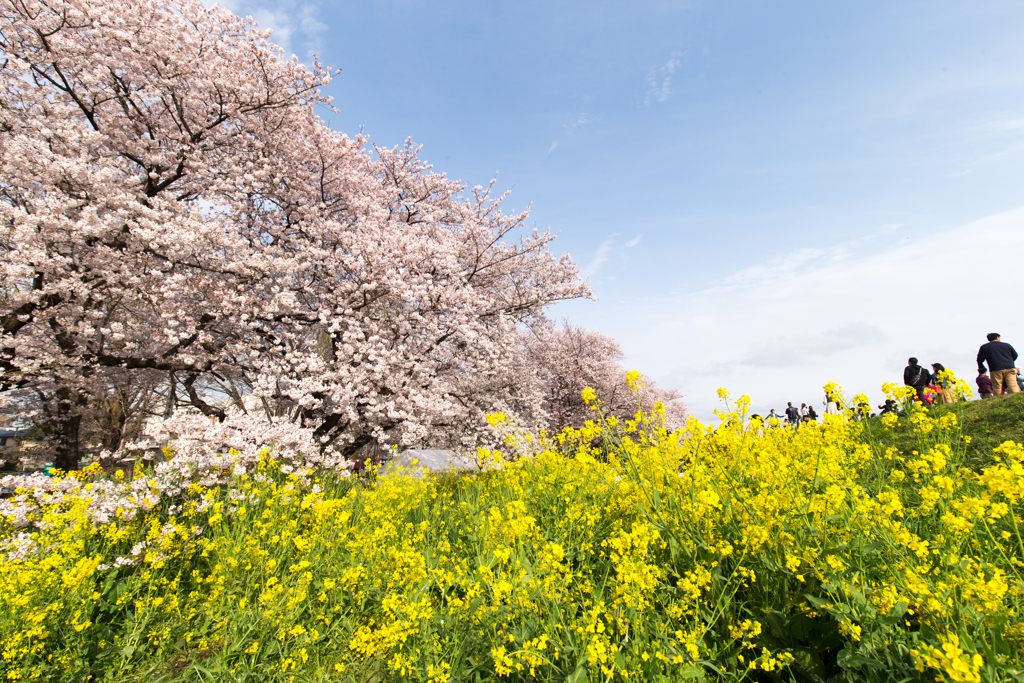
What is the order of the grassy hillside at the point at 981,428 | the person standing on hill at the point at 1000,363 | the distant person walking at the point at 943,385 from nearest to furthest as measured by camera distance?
the distant person walking at the point at 943,385 < the grassy hillside at the point at 981,428 < the person standing on hill at the point at 1000,363

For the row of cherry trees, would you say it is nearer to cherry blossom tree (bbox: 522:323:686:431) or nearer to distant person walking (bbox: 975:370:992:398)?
cherry blossom tree (bbox: 522:323:686:431)

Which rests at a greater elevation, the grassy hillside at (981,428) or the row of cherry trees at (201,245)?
the row of cherry trees at (201,245)

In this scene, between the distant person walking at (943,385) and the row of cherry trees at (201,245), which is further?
the row of cherry trees at (201,245)

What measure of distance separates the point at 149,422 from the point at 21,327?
215 inches

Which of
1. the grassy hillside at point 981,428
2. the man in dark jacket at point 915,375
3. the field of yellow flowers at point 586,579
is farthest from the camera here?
the man in dark jacket at point 915,375

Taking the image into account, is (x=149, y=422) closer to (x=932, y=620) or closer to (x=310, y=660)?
(x=310, y=660)

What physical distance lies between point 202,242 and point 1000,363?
1940 centimetres

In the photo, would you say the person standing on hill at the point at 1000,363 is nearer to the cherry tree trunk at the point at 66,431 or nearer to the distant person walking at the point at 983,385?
the distant person walking at the point at 983,385

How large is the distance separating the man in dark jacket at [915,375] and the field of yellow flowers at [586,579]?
33.8 ft

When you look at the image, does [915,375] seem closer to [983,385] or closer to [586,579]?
[983,385]

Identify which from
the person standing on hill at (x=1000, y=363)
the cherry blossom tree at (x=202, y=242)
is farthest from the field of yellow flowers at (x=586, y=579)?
the person standing on hill at (x=1000, y=363)

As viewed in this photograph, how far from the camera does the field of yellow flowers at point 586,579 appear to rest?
261cm

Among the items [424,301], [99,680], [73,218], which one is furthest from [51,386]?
[99,680]

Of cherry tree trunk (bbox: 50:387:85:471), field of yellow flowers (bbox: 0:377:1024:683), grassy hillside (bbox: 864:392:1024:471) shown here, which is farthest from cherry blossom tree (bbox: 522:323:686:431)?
field of yellow flowers (bbox: 0:377:1024:683)
